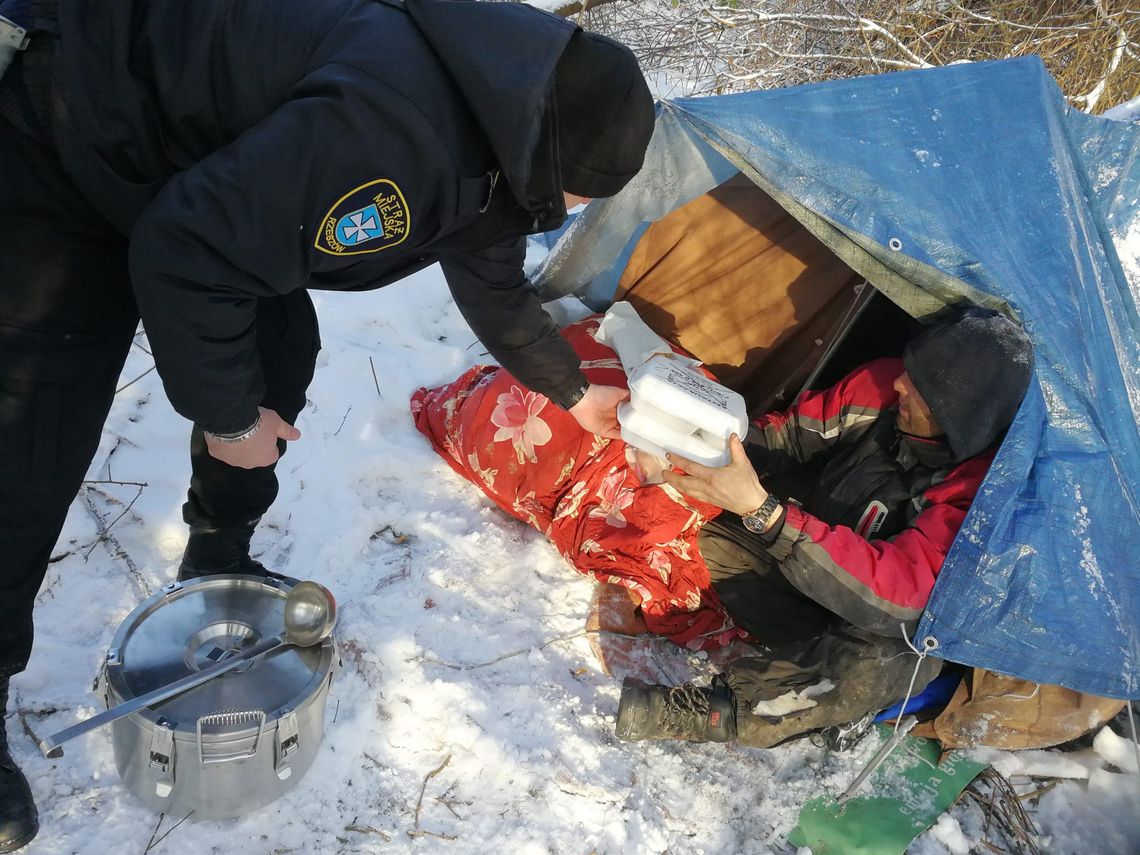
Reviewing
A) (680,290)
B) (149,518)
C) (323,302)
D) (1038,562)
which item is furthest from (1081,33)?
(149,518)

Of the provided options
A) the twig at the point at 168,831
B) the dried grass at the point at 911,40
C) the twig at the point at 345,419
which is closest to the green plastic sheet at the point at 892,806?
the twig at the point at 168,831

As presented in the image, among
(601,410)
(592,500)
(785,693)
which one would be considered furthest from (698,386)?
(785,693)

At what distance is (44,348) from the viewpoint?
119 centimetres

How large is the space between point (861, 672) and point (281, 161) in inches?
66.2

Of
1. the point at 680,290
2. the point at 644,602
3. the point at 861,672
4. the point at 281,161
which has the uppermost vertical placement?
the point at 281,161

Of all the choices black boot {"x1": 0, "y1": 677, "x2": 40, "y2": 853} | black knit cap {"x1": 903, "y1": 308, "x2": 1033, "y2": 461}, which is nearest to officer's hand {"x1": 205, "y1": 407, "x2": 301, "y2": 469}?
black boot {"x1": 0, "y1": 677, "x2": 40, "y2": 853}

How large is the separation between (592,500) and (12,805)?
1.45 meters

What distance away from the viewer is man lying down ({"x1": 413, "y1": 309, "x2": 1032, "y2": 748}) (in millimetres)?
1873

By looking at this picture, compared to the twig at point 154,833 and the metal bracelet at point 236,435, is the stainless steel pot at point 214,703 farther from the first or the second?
the metal bracelet at point 236,435

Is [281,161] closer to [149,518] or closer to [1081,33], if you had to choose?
[149,518]

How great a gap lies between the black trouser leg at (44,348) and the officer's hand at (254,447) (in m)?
0.19

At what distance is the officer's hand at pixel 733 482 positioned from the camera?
1.88 meters

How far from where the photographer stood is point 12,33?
3.40 ft

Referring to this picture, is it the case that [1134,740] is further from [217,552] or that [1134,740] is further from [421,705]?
[217,552]
